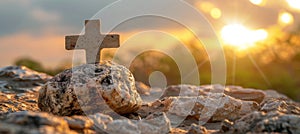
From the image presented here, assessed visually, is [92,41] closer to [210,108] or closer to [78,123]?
[210,108]

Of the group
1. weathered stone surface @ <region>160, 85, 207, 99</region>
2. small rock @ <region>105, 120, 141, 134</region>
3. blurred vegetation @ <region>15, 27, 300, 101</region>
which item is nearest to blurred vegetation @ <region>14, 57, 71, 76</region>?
blurred vegetation @ <region>15, 27, 300, 101</region>

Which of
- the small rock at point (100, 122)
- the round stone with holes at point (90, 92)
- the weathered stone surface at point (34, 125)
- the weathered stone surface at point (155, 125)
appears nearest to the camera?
the weathered stone surface at point (34, 125)

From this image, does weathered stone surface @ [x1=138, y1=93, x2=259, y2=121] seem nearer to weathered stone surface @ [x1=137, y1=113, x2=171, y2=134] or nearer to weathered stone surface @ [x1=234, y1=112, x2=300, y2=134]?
weathered stone surface @ [x1=137, y1=113, x2=171, y2=134]

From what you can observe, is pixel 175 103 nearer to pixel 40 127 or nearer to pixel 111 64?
pixel 111 64

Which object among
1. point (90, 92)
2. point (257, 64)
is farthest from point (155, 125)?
point (257, 64)

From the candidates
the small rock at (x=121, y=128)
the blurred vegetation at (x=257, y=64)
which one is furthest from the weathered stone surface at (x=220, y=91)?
the blurred vegetation at (x=257, y=64)

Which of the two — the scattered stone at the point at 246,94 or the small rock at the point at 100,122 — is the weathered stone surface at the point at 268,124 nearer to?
the small rock at the point at 100,122
